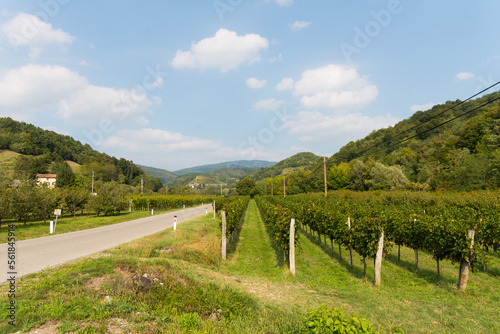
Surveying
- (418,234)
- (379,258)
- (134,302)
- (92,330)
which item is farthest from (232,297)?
(418,234)

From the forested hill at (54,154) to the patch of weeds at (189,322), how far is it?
91.5m

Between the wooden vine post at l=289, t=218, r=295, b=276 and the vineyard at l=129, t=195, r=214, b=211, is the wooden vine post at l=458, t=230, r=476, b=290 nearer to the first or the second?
the wooden vine post at l=289, t=218, r=295, b=276

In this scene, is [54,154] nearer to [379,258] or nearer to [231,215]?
[231,215]

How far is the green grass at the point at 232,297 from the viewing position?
4.51 metres

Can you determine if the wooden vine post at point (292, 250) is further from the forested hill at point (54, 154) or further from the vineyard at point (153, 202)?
the forested hill at point (54, 154)

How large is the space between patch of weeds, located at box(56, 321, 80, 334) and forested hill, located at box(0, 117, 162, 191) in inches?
3571

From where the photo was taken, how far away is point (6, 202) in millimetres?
18031

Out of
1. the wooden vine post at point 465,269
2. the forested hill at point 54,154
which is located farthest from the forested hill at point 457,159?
the forested hill at point 54,154

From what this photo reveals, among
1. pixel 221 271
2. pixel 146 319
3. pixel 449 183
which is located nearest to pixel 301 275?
pixel 221 271

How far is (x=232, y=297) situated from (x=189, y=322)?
1651 mm

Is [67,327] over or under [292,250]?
over

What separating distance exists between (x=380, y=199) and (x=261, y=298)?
25.9 m

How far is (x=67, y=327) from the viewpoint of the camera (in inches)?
160

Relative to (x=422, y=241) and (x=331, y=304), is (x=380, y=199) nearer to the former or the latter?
(x=422, y=241)
